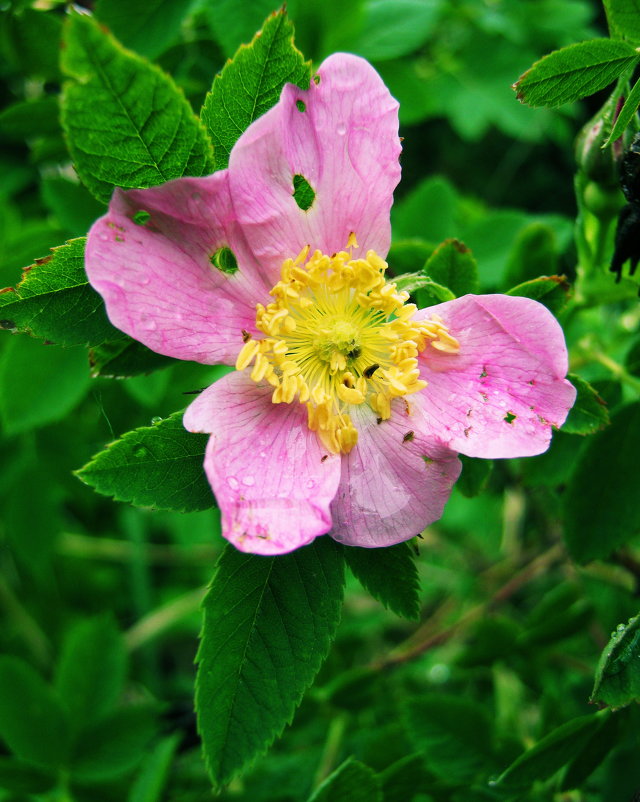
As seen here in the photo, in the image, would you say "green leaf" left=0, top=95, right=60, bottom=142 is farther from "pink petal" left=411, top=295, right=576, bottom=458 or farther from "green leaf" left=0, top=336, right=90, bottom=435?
"pink petal" left=411, top=295, right=576, bottom=458

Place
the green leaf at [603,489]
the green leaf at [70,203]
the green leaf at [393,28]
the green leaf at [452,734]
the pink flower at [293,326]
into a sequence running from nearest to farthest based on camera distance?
the pink flower at [293,326], the green leaf at [603,489], the green leaf at [452,734], the green leaf at [70,203], the green leaf at [393,28]

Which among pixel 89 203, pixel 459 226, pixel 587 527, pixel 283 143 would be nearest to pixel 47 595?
pixel 89 203

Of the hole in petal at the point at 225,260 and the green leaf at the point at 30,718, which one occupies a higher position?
the hole in petal at the point at 225,260

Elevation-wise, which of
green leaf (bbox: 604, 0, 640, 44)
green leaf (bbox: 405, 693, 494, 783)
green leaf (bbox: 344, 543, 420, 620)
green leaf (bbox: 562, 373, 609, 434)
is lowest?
green leaf (bbox: 405, 693, 494, 783)

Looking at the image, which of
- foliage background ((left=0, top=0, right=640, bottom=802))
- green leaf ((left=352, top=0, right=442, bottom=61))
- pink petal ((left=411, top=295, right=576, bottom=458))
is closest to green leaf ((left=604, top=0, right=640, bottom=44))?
foliage background ((left=0, top=0, right=640, bottom=802))

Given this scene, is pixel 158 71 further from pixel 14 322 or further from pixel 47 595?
pixel 47 595

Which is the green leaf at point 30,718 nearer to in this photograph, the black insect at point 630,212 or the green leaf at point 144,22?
the green leaf at point 144,22

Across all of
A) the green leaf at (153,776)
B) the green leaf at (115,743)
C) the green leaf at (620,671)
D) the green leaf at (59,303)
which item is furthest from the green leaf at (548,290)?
the green leaf at (115,743)
